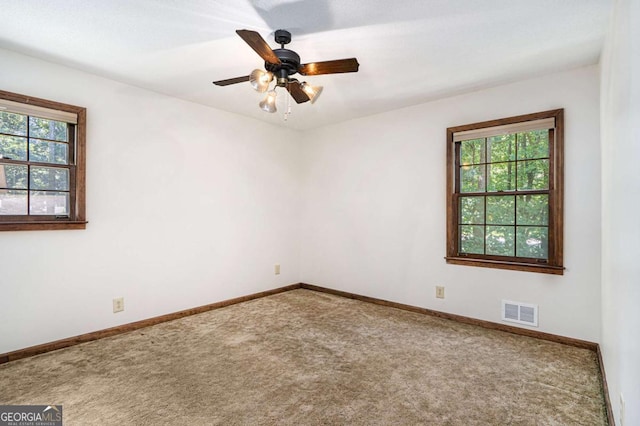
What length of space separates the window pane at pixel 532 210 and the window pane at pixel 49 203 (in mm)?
4279

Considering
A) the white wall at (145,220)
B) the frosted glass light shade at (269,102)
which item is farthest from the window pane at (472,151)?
the white wall at (145,220)

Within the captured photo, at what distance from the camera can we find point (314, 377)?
2.39m

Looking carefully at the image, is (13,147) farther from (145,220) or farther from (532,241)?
(532,241)

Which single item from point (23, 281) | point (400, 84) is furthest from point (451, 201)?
point (23, 281)

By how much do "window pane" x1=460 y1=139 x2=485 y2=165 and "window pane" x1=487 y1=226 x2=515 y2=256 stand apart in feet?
2.43

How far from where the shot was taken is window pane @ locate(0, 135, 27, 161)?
2.68 meters

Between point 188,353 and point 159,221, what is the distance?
1.50 m

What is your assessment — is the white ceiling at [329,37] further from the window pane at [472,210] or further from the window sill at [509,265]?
the window sill at [509,265]

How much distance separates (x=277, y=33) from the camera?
2334 mm

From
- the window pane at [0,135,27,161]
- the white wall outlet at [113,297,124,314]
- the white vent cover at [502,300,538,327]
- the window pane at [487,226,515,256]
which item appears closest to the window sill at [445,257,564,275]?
the window pane at [487,226,515,256]

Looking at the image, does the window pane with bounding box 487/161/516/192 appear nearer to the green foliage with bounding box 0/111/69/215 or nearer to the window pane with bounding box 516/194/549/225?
the window pane with bounding box 516/194/549/225

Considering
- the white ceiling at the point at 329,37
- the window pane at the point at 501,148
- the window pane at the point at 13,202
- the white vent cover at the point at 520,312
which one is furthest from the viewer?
the window pane at the point at 501,148

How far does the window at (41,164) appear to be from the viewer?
269 centimetres

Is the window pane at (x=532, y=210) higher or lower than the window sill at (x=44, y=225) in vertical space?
higher
